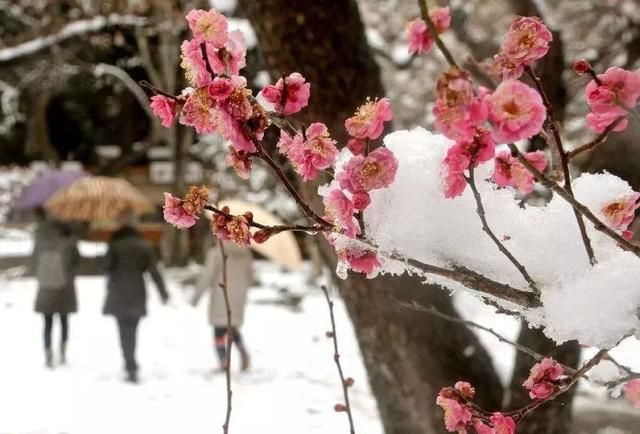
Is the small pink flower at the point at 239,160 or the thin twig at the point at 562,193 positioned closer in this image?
the thin twig at the point at 562,193

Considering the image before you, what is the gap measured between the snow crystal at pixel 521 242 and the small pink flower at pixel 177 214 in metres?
0.29

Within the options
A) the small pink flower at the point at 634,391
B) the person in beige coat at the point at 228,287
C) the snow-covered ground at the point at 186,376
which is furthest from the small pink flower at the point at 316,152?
the person in beige coat at the point at 228,287

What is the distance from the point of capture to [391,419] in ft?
9.61

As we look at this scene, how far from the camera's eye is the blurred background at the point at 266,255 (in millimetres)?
2740

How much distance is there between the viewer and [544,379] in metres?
1.36

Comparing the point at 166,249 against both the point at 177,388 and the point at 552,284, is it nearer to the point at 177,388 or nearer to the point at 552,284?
the point at 177,388

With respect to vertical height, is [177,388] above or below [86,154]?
below

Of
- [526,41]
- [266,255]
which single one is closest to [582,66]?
[526,41]

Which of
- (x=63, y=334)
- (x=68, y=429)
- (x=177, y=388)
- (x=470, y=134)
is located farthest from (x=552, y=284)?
(x=63, y=334)

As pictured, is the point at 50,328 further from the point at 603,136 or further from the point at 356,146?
the point at 603,136

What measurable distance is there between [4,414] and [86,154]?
1428 centimetres

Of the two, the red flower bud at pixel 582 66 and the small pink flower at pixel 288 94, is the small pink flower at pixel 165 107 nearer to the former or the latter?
the small pink flower at pixel 288 94

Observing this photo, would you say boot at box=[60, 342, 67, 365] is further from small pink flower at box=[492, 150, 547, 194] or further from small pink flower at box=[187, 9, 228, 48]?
small pink flower at box=[492, 150, 547, 194]

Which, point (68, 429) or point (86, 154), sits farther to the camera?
point (86, 154)
